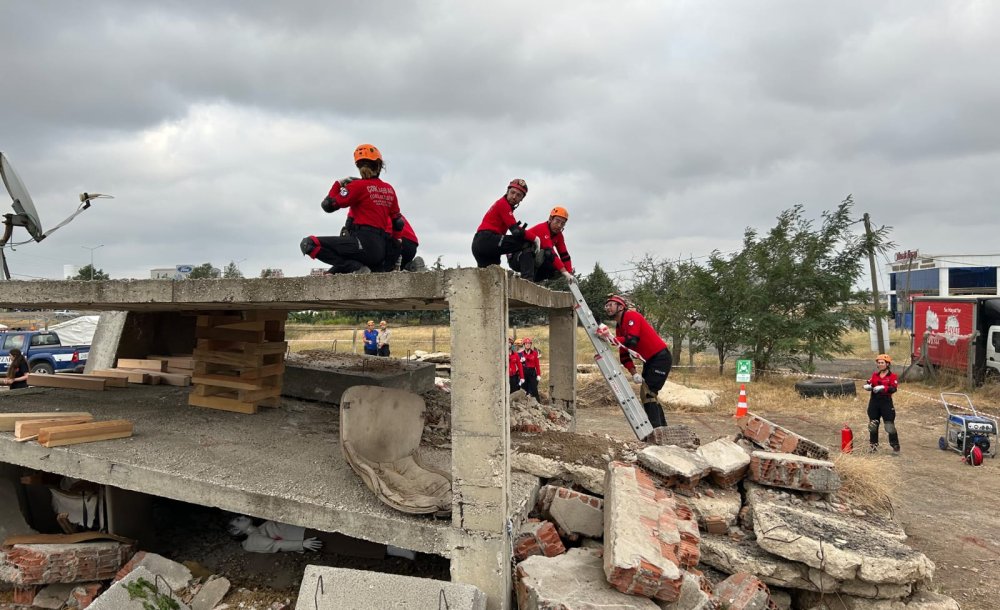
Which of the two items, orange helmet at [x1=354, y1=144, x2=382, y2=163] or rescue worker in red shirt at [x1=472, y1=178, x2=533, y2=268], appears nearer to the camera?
orange helmet at [x1=354, y1=144, x2=382, y2=163]

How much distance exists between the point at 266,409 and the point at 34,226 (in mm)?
3295

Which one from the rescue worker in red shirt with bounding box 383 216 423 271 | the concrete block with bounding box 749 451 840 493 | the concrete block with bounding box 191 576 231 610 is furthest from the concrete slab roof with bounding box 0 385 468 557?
the concrete block with bounding box 749 451 840 493

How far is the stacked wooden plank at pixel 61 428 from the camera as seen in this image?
4.65 metres

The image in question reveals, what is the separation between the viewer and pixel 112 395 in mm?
7031

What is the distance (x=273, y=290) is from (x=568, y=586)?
266cm

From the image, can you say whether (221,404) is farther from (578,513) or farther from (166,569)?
(578,513)

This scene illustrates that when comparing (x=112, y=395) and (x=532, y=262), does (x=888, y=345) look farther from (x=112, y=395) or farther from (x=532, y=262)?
(x=112, y=395)

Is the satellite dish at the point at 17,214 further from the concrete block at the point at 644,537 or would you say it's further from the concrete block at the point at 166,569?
the concrete block at the point at 644,537

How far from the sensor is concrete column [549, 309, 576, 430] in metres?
7.32

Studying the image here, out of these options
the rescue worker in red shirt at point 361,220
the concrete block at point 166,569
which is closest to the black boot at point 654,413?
the rescue worker in red shirt at point 361,220

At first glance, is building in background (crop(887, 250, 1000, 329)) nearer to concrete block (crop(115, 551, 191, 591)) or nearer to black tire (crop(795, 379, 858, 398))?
black tire (crop(795, 379, 858, 398))

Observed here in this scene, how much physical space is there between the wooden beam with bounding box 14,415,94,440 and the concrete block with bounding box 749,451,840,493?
6.18 m

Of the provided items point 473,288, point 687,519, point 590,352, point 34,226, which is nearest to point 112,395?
point 34,226

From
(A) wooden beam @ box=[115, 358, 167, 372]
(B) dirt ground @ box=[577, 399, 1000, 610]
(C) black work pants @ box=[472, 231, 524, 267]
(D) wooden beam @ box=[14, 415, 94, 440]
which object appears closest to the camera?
(D) wooden beam @ box=[14, 415, 94, 440]
